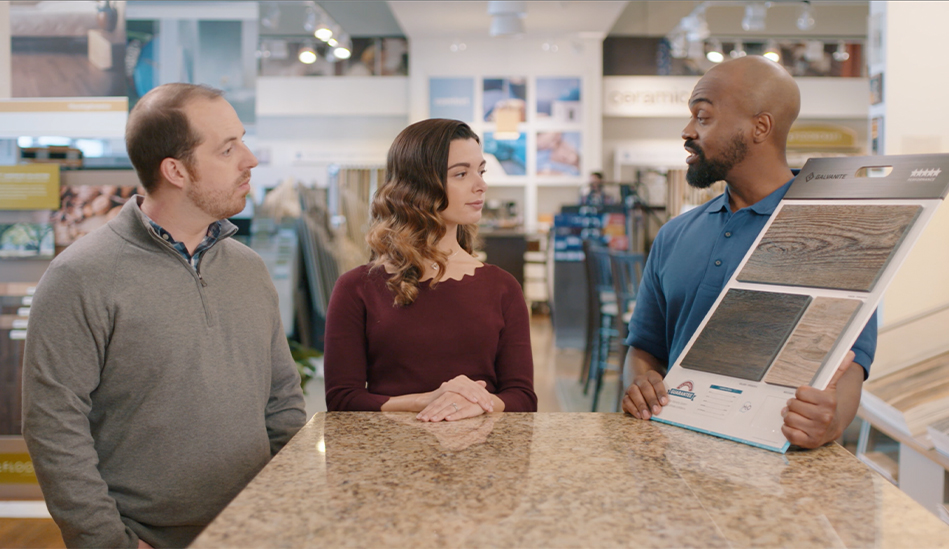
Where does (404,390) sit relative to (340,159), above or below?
below

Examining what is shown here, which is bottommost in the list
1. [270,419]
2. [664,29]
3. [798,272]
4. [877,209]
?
[270,419]

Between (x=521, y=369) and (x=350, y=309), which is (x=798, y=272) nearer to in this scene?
(x=521, y=369)

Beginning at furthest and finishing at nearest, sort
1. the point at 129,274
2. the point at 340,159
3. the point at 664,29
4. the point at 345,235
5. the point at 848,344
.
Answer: the point at 340,159, the point at 664,29, the point at 345,235, the point at 129,274, the point at 848,344

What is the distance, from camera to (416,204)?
1729mm

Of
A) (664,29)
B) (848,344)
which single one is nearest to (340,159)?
(664,29)

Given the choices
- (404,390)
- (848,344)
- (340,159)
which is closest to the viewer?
(848,344)

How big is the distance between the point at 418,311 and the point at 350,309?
156 millimetres

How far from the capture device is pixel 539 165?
1091cm

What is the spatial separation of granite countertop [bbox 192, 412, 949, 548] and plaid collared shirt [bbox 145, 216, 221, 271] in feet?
1.59

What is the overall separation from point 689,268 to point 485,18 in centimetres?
848

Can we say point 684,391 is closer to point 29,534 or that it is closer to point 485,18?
point 29,534

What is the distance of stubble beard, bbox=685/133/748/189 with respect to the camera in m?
1.63

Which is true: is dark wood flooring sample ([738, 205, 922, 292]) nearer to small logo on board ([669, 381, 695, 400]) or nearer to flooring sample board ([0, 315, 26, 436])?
small logo on board ([669, 381, 695, 400])

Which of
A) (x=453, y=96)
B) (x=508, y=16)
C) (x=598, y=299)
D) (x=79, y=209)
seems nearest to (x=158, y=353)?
(x=79, y=209)
